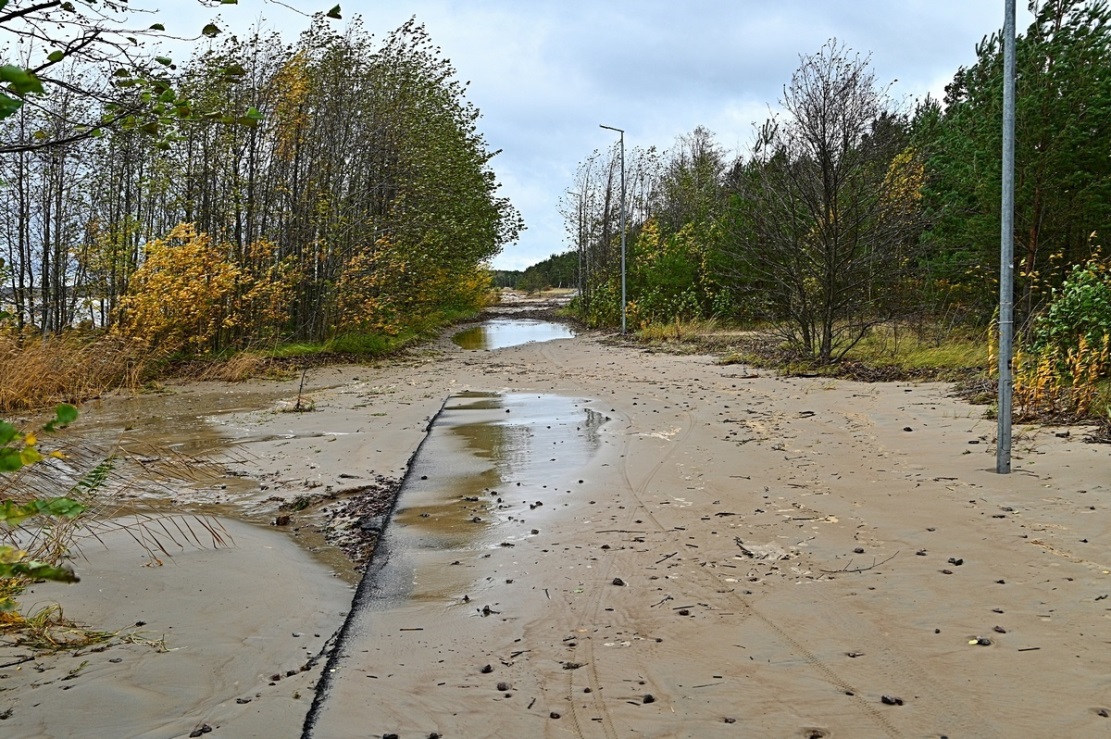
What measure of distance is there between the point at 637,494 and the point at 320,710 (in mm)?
3721

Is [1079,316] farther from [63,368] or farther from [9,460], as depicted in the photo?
[63,368]

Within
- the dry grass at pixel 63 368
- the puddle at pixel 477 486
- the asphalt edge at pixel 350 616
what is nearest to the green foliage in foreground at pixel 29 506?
the asphalt edge at pixel 350 616

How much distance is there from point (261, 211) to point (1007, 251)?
669 inches

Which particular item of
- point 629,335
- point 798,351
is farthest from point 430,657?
point 629,335

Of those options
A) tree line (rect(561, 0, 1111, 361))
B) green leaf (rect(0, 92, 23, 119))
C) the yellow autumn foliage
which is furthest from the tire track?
the yellow autumn foliage

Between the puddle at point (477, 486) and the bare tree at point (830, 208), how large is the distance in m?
6.59

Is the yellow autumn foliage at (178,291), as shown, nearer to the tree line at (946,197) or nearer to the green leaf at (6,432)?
the tree line at (946,197)

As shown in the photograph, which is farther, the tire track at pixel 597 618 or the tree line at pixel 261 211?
the tree line at pixel 261 211

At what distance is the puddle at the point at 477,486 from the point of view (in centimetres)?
510

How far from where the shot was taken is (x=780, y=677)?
3404 millimetres

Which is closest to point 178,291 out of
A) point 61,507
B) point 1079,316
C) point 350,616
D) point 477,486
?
point 477,486

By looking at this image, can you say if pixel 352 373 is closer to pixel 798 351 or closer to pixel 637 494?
pixel 798 351

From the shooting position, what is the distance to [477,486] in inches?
283

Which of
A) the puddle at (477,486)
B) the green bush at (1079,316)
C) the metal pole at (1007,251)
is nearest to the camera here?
the puddle at (477,486)
